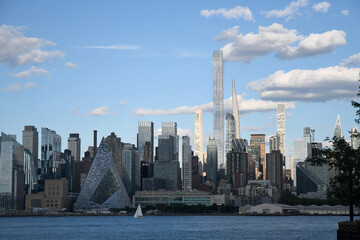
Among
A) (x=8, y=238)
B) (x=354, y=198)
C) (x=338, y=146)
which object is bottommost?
(x=8, y=238)

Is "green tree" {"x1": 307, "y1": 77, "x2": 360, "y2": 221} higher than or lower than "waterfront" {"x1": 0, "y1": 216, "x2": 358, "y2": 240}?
higher

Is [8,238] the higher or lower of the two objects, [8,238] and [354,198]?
the lower

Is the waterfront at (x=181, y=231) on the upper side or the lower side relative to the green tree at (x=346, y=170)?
lower

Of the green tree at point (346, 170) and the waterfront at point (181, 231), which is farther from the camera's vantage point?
the waterfront at point (181, 231)

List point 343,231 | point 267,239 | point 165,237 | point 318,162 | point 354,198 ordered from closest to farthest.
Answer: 1. point 343,231
2. point 354,198
3. point 318,162
4. point 267,239
5. point 165,237

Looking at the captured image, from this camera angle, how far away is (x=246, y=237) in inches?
3627

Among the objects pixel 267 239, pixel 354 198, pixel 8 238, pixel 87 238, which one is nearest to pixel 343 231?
pixel 354 198

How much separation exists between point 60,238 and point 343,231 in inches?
2498

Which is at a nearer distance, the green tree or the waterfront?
the green tree

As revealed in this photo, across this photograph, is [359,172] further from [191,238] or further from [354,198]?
[191,238]

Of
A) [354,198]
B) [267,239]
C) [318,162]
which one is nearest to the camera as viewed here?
[354,198]

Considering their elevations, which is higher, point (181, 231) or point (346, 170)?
point (346, 170)

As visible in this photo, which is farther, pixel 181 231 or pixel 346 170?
pixel 181 231

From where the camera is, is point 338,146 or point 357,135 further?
point 338,146
